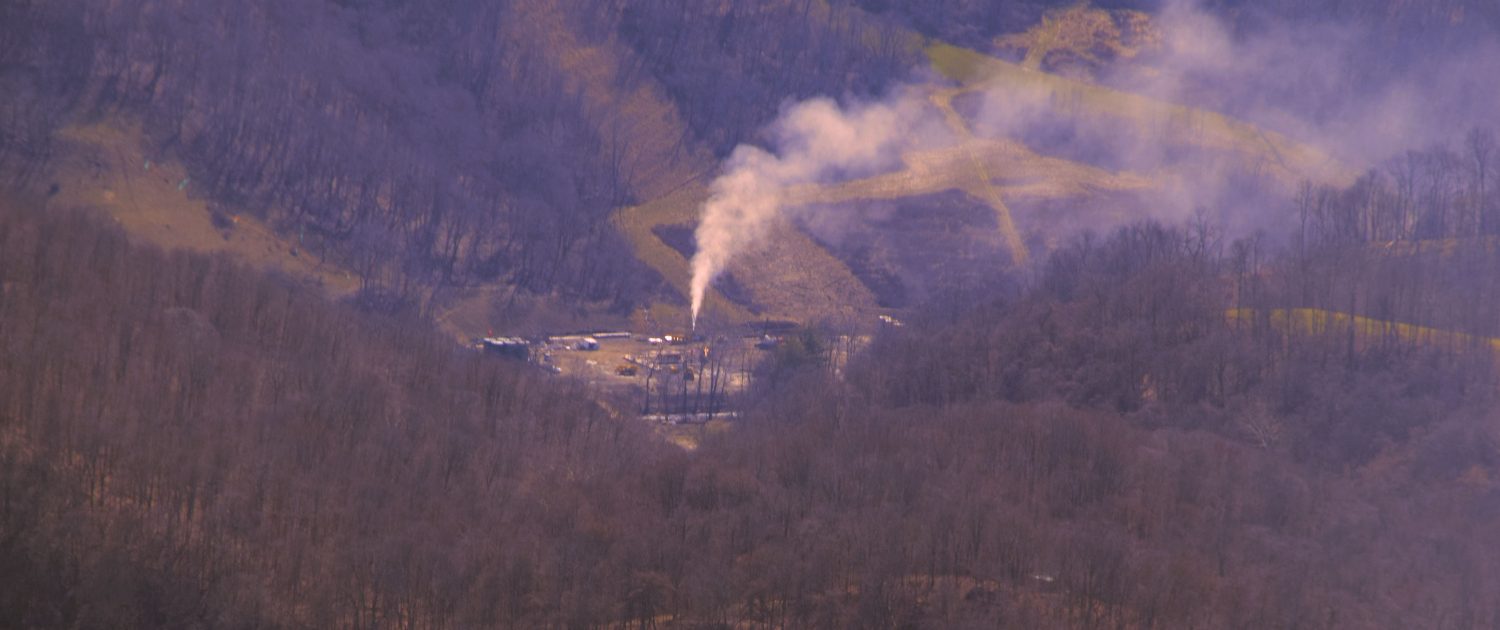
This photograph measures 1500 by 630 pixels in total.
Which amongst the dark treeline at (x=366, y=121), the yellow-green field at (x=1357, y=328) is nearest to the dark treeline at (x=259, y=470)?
the yellow-green field at (x=1357, y=328)

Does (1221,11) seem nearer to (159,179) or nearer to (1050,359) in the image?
(1050,359)

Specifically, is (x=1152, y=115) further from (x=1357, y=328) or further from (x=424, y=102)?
(x=1357, y=328)

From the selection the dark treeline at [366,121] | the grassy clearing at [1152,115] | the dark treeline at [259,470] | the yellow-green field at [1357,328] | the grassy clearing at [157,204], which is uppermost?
the grassy clearing at [1152,115]

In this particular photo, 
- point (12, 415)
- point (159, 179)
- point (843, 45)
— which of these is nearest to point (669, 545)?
point (12, 415)

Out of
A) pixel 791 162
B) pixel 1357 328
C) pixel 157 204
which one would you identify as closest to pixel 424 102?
pixel 791 162

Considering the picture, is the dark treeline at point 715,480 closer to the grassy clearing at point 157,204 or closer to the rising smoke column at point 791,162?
the grassy clearing at point 157,204

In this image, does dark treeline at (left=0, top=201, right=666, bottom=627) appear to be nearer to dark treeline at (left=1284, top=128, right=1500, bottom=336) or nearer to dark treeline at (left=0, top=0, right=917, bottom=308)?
dark treeline at (left=0, top=0, right=917, bottom=308)
